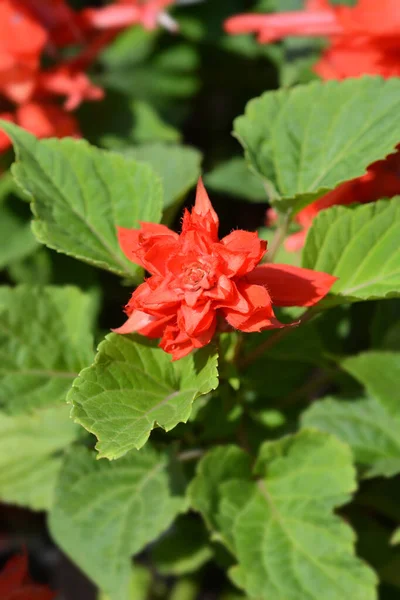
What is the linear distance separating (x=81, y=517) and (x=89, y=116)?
82 cm

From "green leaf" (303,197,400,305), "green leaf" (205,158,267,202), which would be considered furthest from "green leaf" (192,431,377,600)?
"green leaf" (205,158,267,202)

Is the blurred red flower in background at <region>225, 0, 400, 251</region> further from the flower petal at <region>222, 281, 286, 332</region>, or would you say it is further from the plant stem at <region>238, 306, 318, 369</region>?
the flower petal at <region>222, 281, 286, 332</region>

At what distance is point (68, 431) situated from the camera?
3.38 ft

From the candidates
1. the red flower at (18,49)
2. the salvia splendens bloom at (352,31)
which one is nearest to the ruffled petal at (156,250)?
the salvia splendens bloom at (352,31)

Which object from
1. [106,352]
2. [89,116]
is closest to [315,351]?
[106,352]

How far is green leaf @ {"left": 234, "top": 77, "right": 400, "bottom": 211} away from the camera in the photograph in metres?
0.80

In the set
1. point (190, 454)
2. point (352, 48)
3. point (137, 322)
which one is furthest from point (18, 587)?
point (352, 48)

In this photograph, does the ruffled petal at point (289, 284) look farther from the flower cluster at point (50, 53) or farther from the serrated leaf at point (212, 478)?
the flower cluster at point (50, 53)

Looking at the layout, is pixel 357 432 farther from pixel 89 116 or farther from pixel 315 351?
pixel 89 116

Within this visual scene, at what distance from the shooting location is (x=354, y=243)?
2.50 ft

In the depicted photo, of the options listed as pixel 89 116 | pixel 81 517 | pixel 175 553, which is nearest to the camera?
pixel 81 517

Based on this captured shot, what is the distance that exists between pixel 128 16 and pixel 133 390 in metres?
0.87

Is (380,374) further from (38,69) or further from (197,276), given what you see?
(38,69)

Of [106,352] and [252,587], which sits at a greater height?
[106,352]
